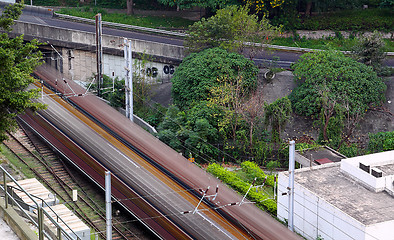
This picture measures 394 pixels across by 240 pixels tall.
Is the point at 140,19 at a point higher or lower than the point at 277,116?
higher

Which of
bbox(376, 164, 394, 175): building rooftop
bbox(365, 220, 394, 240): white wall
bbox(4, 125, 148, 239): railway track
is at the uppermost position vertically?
bbox(376, 164, 394, 175): building rooftop

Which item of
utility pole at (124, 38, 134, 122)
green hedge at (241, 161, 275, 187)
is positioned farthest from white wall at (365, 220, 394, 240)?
utility pole at (124, 38, 134, 122)

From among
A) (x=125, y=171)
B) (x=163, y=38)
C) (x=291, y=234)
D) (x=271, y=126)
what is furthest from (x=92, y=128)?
(x=163, y=38)

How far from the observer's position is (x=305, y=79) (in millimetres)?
43469

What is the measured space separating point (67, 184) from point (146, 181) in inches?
236

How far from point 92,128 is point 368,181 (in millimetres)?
16352

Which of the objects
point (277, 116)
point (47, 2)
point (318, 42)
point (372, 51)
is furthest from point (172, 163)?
point (47, 2)

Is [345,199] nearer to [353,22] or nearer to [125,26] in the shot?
[353,22]

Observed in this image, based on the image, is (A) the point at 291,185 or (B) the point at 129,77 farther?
(B) the point at 129,77

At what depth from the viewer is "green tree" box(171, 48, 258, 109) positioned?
4188 cm

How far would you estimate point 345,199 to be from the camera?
28.3 meters

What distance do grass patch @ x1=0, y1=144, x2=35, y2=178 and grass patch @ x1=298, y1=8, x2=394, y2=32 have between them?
97.5ft

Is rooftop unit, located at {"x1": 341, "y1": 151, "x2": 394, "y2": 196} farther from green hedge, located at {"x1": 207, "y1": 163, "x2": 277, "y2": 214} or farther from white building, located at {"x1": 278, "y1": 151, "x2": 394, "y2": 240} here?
green hedge, located at {"x1": 207, "y1": 163, "x2": 277, "y2": 214}

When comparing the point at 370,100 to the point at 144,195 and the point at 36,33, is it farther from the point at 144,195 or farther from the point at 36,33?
the point at 36,33
